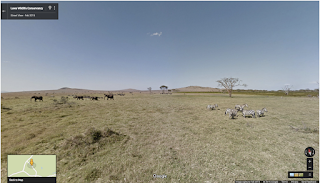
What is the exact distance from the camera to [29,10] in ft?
24.5

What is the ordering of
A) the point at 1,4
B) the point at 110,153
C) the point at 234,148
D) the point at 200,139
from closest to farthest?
the point at 110,153
the point at 234,148
the point at 200,139
the point at 1,4

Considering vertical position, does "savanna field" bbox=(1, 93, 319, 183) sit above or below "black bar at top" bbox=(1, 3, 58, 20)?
below

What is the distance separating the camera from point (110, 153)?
4.95 meters

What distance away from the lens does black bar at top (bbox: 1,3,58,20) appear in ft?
23.5

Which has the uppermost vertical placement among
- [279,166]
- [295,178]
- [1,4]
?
[1,4]

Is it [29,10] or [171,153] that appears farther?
[29,10]

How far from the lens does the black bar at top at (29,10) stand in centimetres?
717

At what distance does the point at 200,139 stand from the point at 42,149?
914cm

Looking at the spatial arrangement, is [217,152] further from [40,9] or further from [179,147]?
[40,9]

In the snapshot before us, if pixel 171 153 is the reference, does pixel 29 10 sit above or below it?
above

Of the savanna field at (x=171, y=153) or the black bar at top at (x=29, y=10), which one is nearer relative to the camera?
the savanna field at (x=171, y=153)

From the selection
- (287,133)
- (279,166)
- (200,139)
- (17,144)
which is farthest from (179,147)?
(17,144)

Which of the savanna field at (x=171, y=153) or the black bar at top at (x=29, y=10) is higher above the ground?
the black bar at top at (x=29, y=10)

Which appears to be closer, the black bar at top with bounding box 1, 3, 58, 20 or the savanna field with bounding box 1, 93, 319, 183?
the savanna field with bounding box 1, 93, 319, 183
